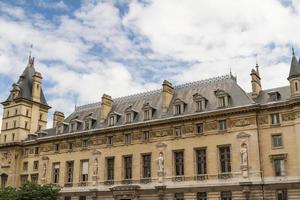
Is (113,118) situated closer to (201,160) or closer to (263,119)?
(201,160)

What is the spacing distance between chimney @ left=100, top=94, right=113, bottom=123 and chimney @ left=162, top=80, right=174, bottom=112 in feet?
30.8

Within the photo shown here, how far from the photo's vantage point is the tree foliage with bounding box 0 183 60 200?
164ft

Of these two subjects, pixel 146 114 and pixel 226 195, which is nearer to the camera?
pixel 226 195

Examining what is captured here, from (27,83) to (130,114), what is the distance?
22.7m

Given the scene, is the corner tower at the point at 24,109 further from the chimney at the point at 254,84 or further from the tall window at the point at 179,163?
the chimney at the point at 254,84

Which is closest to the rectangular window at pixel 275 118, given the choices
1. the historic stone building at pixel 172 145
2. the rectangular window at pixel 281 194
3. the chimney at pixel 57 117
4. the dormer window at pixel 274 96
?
the historic stone building at pixel 172 145

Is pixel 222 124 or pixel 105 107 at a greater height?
pixel 105 107

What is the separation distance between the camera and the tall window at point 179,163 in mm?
46781

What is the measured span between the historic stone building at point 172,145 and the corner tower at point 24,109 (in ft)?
0.77

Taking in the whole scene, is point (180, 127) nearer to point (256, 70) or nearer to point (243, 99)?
point (243, 99)

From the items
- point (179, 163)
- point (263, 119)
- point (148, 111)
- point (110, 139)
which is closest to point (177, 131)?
point (179, 163)

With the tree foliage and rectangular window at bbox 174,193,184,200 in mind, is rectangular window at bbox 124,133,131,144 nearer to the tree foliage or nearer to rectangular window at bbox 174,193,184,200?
rectangular window at bbox 174,193,184,200

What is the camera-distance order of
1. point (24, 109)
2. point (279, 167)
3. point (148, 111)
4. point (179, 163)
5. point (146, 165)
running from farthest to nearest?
point (24, 109), point (148, 111), point (146, 165), point (179, 163), point (279, 167)

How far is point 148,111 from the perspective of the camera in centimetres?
5172
